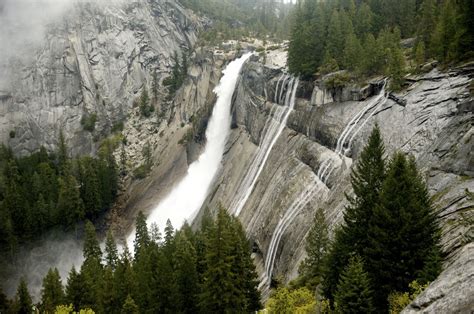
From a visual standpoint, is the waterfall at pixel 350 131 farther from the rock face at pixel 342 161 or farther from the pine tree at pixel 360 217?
the pine tree at pixel 360 217

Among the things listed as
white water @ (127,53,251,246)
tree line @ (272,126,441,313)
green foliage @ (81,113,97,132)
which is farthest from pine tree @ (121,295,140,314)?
green foliage @ (81,113,97,132)

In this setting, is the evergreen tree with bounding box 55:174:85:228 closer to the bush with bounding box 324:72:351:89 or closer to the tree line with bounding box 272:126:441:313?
the bush with bounding box 324:72:351:89

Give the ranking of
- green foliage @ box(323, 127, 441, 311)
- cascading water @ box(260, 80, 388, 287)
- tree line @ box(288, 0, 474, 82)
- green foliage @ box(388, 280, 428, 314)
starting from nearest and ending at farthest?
green foliage @ box(388, 280, 428, 314), green foliage @ box(323, 127, 441, 311), tree line @ box(288, 0, 474, 82), cascading water @ box(260, 80, 388, 287)

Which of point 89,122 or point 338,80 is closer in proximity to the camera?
point 338,80

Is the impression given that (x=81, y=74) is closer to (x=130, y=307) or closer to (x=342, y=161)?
(x=342, y=161)

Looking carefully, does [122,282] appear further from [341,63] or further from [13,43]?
[13,43]

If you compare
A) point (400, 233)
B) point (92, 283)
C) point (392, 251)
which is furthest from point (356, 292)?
point (92, 283)

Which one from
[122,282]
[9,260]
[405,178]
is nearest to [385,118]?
[405,178]
